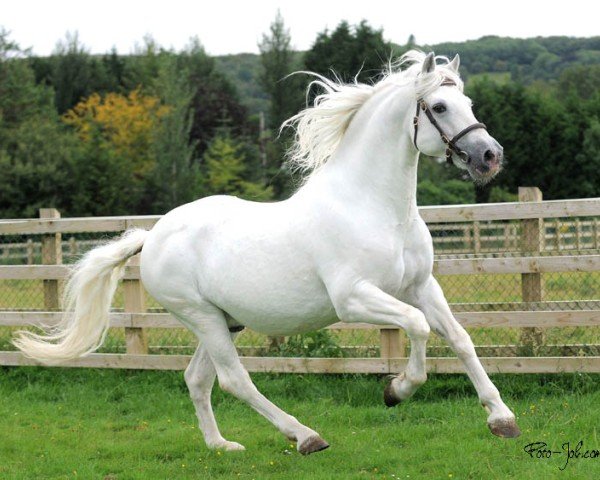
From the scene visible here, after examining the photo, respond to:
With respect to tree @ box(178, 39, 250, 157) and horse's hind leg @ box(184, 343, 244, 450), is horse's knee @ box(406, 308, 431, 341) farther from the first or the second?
tree @ box(178, 39, 250, 157)

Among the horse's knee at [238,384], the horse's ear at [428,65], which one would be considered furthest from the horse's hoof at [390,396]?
the horse's ear at [428,65]

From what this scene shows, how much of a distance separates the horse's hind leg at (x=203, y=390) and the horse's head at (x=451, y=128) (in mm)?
2190

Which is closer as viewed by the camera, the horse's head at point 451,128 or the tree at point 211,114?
the horse's head at point 451,128

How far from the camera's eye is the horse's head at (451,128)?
15.7 feet

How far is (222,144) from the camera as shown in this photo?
46.2 metres

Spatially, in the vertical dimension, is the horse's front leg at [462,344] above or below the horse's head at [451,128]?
below

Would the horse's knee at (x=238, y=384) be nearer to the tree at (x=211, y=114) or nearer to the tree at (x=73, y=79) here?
the tree at (x=211, y=114)

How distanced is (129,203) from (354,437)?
114ft

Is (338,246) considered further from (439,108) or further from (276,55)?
(276,55)

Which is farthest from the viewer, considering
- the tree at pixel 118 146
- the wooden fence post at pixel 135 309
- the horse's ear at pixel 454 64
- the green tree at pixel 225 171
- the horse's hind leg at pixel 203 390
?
the green tree at pixel 225 171

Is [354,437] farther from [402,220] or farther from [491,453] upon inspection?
[402,220]

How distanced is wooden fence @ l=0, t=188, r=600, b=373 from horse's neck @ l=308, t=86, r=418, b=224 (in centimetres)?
222

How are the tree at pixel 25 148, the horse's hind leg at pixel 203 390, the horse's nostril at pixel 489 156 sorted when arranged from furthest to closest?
the tree at pixel 25 148
the horse's hind leg at pixel 203 390
the horse's nostril at pixel 489 156

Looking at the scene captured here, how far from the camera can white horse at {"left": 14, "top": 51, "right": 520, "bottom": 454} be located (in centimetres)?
507
